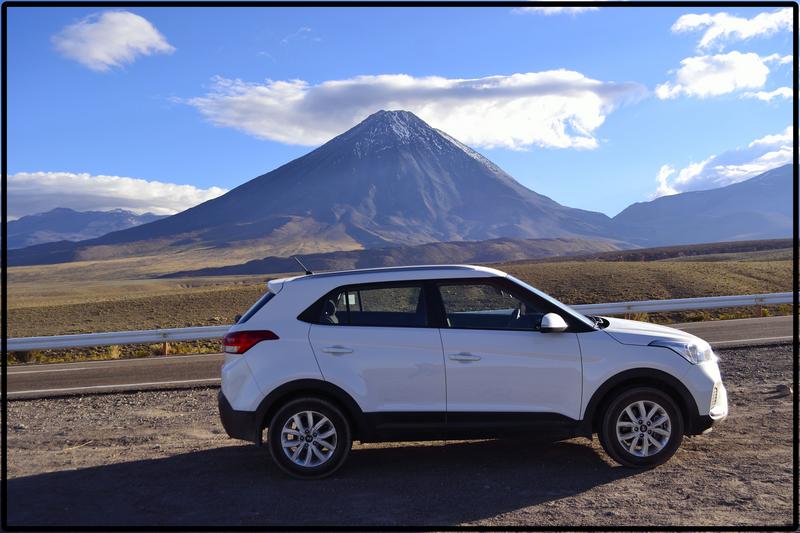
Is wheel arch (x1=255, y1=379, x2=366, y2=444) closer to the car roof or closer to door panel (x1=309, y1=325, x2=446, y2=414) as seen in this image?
door panel (x1=309, y1=325, x2=446, y2=414)

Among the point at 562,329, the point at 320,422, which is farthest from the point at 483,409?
the point at 320,422

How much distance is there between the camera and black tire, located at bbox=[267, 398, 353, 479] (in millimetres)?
6172

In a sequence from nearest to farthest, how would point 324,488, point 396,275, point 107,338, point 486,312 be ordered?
point 324,488, point 396,275, point 486,312, point 107,338

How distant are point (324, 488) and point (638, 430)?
273 centimetres

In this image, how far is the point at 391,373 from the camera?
20.2 ft

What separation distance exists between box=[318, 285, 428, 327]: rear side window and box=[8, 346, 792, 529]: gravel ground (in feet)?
4.40

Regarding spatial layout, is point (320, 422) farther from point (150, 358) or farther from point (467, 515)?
point (150, 358)

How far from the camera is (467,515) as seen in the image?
528cm

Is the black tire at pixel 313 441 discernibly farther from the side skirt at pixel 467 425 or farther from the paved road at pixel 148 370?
the paved road at pixel 148 370

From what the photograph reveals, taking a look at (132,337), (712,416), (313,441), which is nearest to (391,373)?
(313,441)

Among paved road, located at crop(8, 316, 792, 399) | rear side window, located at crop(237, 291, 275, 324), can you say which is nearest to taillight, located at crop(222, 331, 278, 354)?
rear side window, located at crop(237, 291, 275, 324)

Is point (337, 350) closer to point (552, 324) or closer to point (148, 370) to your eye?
point (552, 324)

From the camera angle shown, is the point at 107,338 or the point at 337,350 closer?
the point at 337,350

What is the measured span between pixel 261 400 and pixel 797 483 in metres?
4.26
